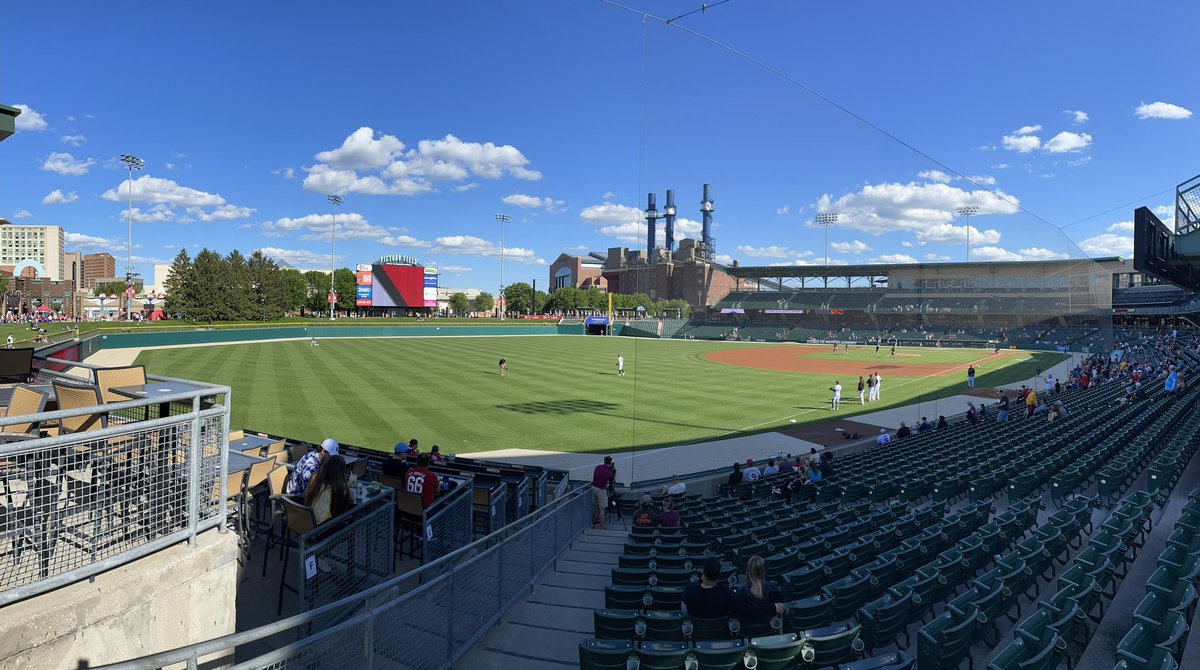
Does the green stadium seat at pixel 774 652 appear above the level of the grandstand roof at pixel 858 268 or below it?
below

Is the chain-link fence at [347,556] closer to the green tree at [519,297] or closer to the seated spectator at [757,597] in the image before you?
the seated spectator at [757,597]

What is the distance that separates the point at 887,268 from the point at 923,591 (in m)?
64.5

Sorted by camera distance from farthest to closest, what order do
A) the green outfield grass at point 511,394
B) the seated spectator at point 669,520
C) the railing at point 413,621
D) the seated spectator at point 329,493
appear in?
the green outfield grass at point 511,394 < the seated spectator at point 669,520 < the seated spectator at point 329,493 < the railing at point 413,621

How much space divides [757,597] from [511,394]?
25.9 m

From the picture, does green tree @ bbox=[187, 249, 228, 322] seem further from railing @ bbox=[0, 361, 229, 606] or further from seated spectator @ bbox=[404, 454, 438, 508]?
railing @ bbox=[0, 361, 229, 606]

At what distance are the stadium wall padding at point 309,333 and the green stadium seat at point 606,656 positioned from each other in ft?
163

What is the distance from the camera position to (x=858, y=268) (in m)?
78.9

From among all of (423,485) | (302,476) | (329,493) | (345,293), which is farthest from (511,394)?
(345,293)

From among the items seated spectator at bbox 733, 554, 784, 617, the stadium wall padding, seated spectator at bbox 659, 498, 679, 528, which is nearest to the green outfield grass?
the stadium wall padding

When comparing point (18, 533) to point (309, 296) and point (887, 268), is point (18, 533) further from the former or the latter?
point (309, 296)

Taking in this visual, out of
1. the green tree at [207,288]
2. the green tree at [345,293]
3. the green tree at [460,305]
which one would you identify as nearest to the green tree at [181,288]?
the green tree at [207,288]

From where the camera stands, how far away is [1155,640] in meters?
4.57

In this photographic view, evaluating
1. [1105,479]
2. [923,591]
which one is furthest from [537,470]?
[1105,479]

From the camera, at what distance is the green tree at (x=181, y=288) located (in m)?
65.7
